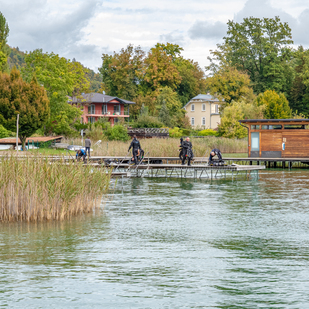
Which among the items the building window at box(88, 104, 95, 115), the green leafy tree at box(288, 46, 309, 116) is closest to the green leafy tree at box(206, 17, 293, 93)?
the green leafy tree at box(288, 46, 309, 116)

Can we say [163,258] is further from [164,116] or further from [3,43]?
[164,116]

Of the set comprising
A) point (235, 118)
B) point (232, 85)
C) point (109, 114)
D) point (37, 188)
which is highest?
point (232, 85)

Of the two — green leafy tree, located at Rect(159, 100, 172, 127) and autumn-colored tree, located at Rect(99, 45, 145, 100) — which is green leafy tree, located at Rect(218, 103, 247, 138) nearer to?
green leafy tree, located at Rect(159, 100, 172, 127)

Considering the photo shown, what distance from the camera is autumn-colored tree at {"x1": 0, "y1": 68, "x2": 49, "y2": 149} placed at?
150ft

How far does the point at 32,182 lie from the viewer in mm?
14203

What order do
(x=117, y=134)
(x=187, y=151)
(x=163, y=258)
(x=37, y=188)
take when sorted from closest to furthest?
(x=163, y=258) → (x=37, y=188) → (x=187, y=151) → (x=117, y=134)

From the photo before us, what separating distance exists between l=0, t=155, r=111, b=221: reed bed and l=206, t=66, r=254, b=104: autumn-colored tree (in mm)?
61063

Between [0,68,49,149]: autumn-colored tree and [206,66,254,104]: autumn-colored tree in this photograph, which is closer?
[0,68,49,149]: autumn-colored tree

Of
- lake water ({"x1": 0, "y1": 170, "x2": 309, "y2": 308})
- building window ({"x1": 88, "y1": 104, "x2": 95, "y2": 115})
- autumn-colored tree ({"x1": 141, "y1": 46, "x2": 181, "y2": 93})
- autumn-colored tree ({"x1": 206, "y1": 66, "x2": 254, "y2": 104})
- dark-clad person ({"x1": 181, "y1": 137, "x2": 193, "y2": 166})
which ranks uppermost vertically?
autumn-colored tree ({"x1": 141, "y1": 46, "x2": 181, "y2": 93})

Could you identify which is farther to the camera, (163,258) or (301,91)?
(301,91)

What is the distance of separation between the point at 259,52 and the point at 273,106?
21767mm

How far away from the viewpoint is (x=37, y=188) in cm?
1428

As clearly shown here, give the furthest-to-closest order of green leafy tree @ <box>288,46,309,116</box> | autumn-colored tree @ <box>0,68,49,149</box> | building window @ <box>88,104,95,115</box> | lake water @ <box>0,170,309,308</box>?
1. building window @ <box>88,104,95,115</box>
2. green leafy tree @ <box>288,46,309,116</box>
3. autumn-colored tree @ <box>0,68,49,149</box>
4. lake water @ <box>0,170,309,308</box>

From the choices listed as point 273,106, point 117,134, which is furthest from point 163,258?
point 273,106
